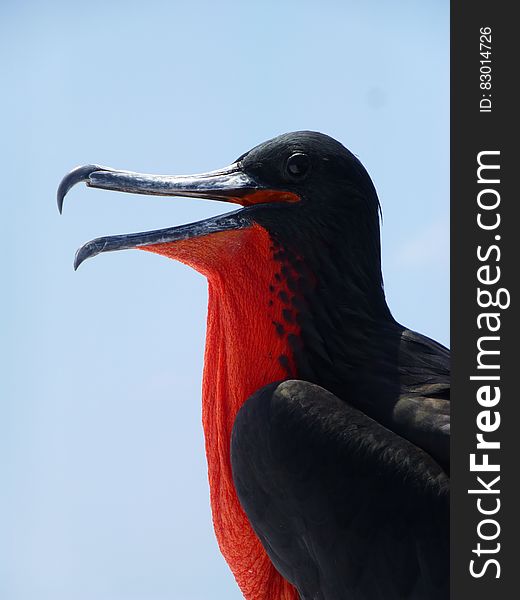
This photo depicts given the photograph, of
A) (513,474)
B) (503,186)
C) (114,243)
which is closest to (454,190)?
(503,186)

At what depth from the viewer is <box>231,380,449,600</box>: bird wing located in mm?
2834

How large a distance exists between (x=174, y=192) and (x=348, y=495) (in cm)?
95

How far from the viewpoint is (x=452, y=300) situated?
292 cm

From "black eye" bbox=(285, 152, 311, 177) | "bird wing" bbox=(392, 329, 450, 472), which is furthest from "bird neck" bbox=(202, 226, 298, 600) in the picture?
"bird wing" bbox=(392, 329, 450, 472)

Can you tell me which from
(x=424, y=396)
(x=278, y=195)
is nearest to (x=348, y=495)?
(x=424, y=396)

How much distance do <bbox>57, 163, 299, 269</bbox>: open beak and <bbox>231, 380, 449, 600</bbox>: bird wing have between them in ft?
1.63

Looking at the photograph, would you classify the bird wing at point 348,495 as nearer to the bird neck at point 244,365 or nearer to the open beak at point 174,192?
the bird neck at point 244,365

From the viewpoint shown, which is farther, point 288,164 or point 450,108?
point 288,164

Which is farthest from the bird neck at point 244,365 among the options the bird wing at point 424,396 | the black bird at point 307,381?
the bird wing at point 424,396

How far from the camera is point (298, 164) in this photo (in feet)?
10.5

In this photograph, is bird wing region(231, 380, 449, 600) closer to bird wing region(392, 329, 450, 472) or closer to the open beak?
bird wing region(392, 329, 450, 472)

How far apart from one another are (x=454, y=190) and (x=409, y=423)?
0.60 m

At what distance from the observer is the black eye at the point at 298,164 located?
10.5ft

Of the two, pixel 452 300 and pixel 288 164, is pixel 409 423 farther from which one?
pixel 288 164
